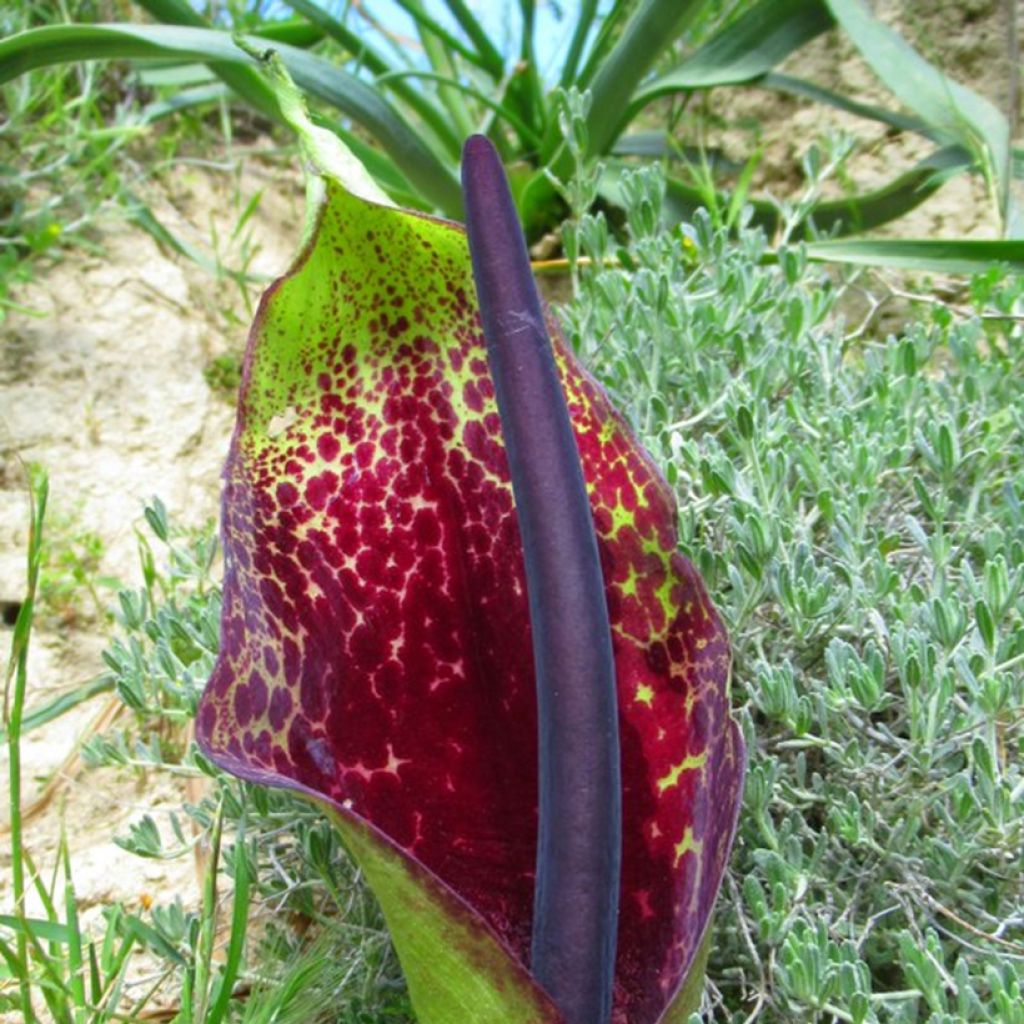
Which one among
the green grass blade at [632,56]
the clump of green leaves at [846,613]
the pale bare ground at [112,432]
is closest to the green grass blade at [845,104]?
the green grass blade at [632,56]

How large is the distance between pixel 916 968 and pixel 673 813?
6.3 inches

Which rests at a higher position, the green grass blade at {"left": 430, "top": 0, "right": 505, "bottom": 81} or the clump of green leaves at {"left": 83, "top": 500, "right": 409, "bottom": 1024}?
the green grass blade at {"left": 430, "top": 0, "right": 505, "bottom": 81}

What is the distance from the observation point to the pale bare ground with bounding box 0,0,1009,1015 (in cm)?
129

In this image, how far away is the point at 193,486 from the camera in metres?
1.60

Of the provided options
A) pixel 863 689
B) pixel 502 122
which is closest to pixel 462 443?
pixel 863 689

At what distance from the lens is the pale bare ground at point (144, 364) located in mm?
1290

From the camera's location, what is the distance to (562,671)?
2.07 feet

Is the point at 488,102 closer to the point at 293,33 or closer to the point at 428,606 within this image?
the point at 293,33

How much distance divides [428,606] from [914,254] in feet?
2.58

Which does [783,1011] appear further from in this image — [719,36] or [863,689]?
[719,36]

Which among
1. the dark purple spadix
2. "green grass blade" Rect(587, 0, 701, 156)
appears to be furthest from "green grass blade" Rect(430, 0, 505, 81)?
the dark purple spadix

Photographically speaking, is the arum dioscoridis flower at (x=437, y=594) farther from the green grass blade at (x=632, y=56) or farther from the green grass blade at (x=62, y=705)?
the green grass blade at (x=632, y=56)

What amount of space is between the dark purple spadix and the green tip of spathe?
0.10 metres

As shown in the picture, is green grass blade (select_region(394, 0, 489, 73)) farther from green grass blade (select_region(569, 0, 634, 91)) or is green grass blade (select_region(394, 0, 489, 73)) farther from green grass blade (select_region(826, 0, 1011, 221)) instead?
green grass blade (select_region(826, 0, 1011, 221))
